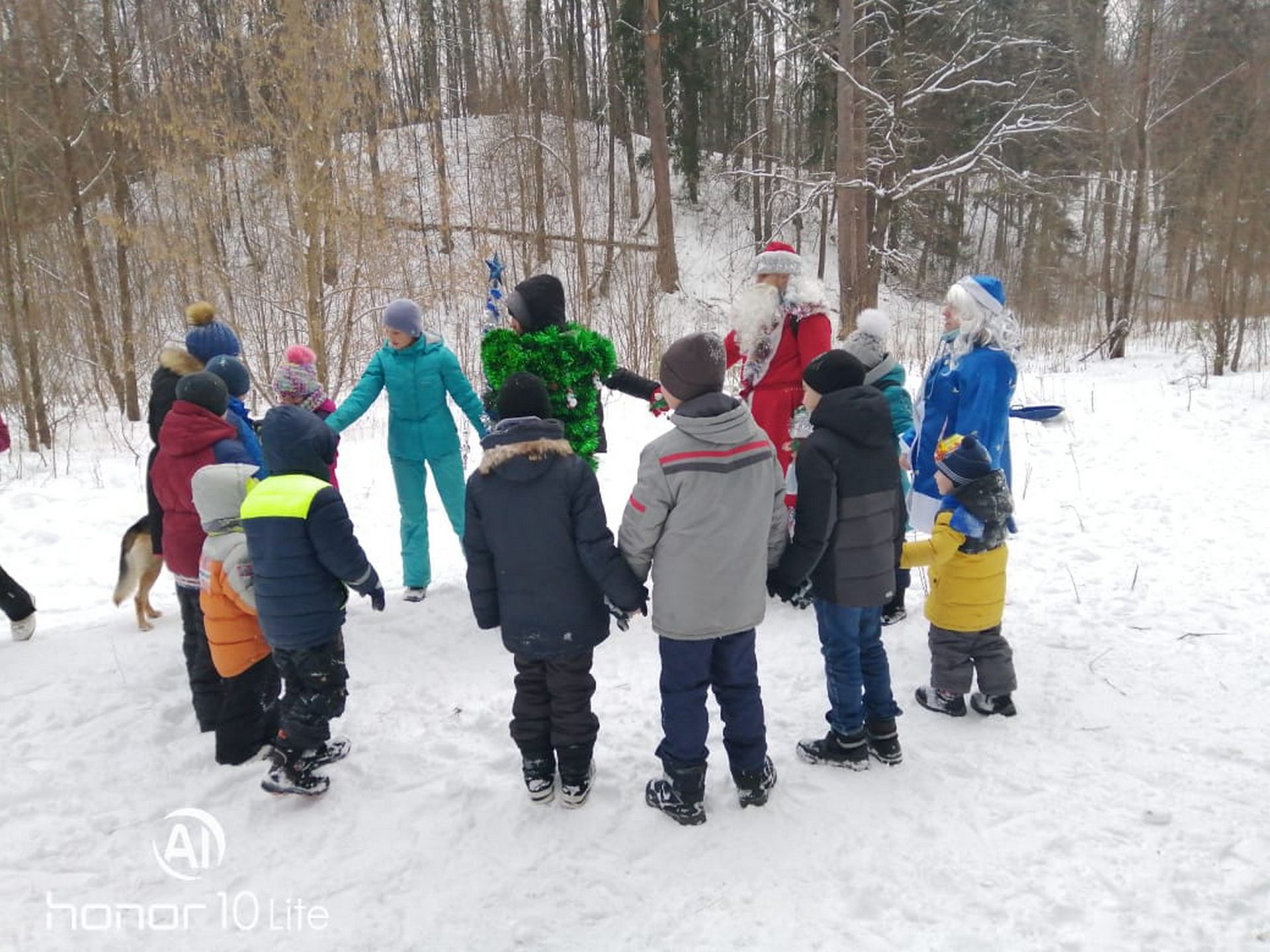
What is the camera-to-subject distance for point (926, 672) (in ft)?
12.9

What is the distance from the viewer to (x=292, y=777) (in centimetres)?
307

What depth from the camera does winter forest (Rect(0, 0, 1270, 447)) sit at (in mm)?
8953

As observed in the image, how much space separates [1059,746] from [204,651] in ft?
12.4

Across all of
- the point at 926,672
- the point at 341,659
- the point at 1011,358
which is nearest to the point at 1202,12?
the point at 1011,358

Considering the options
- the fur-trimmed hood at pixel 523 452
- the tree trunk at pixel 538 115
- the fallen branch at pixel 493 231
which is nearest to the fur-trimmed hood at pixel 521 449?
the fur-trimmed hood at pixel 523 452

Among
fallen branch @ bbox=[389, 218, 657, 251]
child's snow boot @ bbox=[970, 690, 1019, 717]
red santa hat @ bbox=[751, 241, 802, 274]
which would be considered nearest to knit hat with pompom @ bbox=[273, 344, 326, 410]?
red santa hat @ bbox=[751, 241, 802, 274]

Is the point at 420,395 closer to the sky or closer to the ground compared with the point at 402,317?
closer to the ground

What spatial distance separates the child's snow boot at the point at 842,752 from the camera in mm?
3197

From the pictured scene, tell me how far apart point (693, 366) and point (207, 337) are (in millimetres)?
2881

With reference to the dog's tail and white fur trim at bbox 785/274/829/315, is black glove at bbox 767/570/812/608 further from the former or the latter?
the dog's tail

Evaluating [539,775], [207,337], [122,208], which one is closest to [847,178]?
[207,337]

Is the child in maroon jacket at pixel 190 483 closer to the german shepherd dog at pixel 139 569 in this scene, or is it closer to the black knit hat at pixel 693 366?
the german shepherd dog at pixel 139 569

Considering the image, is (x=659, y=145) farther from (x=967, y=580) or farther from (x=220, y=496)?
(x=220, y=496)

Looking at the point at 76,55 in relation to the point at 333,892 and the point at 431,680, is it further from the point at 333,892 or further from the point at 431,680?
the point at 333,892
